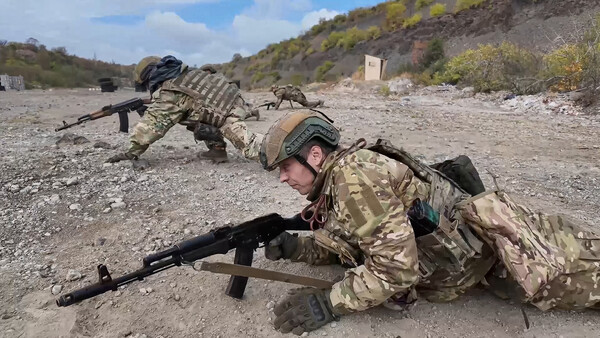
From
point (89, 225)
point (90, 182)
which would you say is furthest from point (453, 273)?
point (90, 182)

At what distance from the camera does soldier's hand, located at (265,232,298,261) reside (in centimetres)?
256

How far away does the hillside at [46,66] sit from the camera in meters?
24.2

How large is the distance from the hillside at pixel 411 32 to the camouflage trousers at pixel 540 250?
12.1 metres

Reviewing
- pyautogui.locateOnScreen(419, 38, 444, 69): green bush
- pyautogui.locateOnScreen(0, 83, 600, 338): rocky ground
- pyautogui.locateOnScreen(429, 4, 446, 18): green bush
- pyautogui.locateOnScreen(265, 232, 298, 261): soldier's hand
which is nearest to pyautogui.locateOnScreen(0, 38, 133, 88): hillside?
pyautogui.locateOnScreen(419, 38, 444, 69): green bush

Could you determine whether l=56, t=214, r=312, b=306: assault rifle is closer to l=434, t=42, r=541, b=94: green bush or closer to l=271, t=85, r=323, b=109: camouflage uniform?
l=271, t=85, r=323, b=109: camouflage uniform

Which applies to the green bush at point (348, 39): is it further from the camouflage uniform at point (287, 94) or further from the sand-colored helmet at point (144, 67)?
the sand-colored helmet at point (144, 67)

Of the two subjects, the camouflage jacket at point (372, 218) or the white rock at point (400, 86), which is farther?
the white rock at point (400, 86)

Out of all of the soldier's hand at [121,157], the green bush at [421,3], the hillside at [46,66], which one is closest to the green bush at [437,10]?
the green bush at [421,3]

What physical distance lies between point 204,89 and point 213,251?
3.25m

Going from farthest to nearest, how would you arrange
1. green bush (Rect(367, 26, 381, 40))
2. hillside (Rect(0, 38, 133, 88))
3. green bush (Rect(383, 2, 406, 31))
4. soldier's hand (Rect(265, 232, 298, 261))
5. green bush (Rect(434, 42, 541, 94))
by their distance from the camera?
green bush (Rect(367, 26, 381, 40)) < green bush (Rect(383, 2, 406, 31)) < hillside (Rect(0, 38, 133, 88)) < green bush (Rect(434, 42, 541, 94)) < soldier's hand (Rect(265, 232, 298, 261))

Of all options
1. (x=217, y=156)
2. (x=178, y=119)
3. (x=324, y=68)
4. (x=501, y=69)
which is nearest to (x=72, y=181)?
(x=178, y=119)

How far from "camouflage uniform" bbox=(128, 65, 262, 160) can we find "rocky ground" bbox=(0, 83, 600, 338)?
33 centimetres

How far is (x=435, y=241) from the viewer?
7.16 ft

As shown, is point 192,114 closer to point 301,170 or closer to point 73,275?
point 73,275
